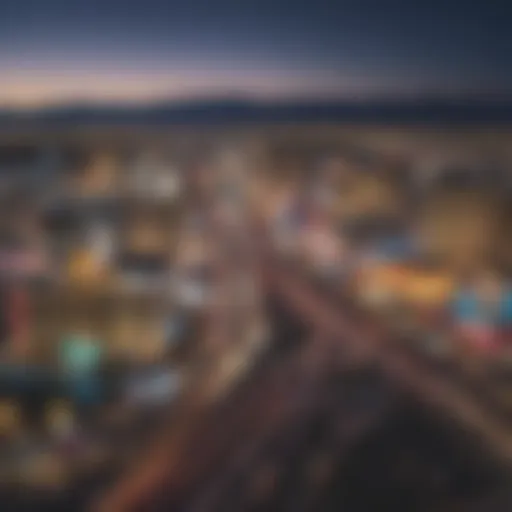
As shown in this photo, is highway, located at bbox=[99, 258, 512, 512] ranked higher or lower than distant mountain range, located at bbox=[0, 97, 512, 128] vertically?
lower

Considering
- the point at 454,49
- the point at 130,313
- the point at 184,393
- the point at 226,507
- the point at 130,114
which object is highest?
the point at 454,49

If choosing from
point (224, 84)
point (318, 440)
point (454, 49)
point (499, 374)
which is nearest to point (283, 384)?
point (318, 440)

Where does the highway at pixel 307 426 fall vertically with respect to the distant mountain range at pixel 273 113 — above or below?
below

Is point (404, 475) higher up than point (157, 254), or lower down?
lower down

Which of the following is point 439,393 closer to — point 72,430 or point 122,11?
point 72,430

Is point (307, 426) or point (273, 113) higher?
point (273, 113)

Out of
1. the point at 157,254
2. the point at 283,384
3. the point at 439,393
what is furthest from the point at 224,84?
A: the point at 439,393

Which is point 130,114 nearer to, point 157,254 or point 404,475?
point 157,254
